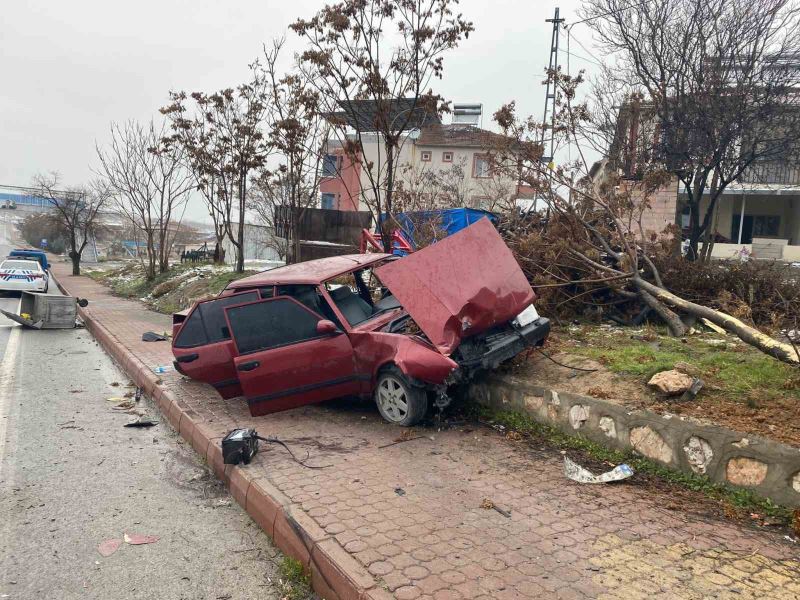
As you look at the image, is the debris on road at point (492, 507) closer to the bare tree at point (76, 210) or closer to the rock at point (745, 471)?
the rock at point (745, 471)

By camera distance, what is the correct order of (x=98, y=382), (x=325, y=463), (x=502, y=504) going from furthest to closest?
(x=98, y=382) < (x=325, y=463) < (x=502, y=504)

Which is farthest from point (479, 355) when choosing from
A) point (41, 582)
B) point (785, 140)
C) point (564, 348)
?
point (785, 140)

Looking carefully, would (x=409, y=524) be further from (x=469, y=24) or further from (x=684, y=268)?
(x=469, y=24)

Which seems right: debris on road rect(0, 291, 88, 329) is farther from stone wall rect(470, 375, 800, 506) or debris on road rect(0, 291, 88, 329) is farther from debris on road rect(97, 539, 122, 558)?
stone wall rect(470, 375, 800, 506)

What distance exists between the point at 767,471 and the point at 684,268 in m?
5.04

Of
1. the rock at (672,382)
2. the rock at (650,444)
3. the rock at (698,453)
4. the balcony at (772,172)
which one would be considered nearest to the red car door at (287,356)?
the rock at (650,444)

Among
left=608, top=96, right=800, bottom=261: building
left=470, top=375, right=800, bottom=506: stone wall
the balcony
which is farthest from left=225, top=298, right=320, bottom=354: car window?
the balcony

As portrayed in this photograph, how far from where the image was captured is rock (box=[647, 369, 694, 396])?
4.87 m

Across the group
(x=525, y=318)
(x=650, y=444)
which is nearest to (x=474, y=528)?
(x=650, y=444)

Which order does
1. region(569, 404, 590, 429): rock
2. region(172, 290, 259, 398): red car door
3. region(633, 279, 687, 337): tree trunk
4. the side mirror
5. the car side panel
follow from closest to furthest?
region(569, 404, 590, 429): rock
the car side panel
the side mirror
region(172, 290, 259, 398): red car door
region(633, 279, 687, 337): tree trunk

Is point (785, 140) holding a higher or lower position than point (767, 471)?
higher

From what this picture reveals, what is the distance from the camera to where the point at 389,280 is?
573 centimetres

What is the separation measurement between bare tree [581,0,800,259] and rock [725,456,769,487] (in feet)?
26.3

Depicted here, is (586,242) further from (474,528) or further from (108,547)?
(108,547)
